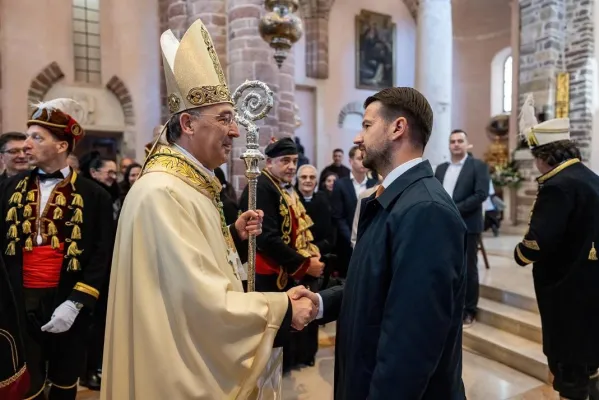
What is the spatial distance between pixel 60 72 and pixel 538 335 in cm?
969

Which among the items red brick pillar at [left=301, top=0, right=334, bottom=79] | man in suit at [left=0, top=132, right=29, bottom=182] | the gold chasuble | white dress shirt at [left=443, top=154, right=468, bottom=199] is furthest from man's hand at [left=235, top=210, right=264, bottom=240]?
red brick pillar at [left=301, top=0, right=334, bottom=79]

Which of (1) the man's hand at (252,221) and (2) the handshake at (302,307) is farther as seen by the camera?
(1) the man's hand at (252,221)

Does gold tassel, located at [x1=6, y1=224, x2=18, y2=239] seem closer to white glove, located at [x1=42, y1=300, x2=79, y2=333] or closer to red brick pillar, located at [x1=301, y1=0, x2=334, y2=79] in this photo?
white glove, located at [x1=42, y1=300, x2=79, y2=333]

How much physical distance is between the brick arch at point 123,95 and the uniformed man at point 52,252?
8.07 meters

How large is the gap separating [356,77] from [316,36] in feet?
5.60

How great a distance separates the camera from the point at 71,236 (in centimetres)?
254

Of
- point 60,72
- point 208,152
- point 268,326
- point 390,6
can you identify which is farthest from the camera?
point 390,6

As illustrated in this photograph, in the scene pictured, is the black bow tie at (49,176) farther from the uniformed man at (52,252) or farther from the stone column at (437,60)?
the stone column at (437,60)

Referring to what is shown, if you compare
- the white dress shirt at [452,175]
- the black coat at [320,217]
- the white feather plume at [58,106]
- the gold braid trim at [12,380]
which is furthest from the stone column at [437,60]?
the gold braid trim at [12,380]

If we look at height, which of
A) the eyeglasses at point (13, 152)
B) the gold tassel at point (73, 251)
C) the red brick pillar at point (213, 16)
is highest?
the red brick pillar at point (213, 16)

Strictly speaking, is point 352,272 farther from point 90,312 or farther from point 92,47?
point 92,47

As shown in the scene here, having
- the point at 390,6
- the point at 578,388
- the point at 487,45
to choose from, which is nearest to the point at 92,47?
the point at 390,6

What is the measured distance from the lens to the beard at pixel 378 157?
1.57 m

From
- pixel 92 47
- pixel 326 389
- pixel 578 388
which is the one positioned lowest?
pixel 326 389
